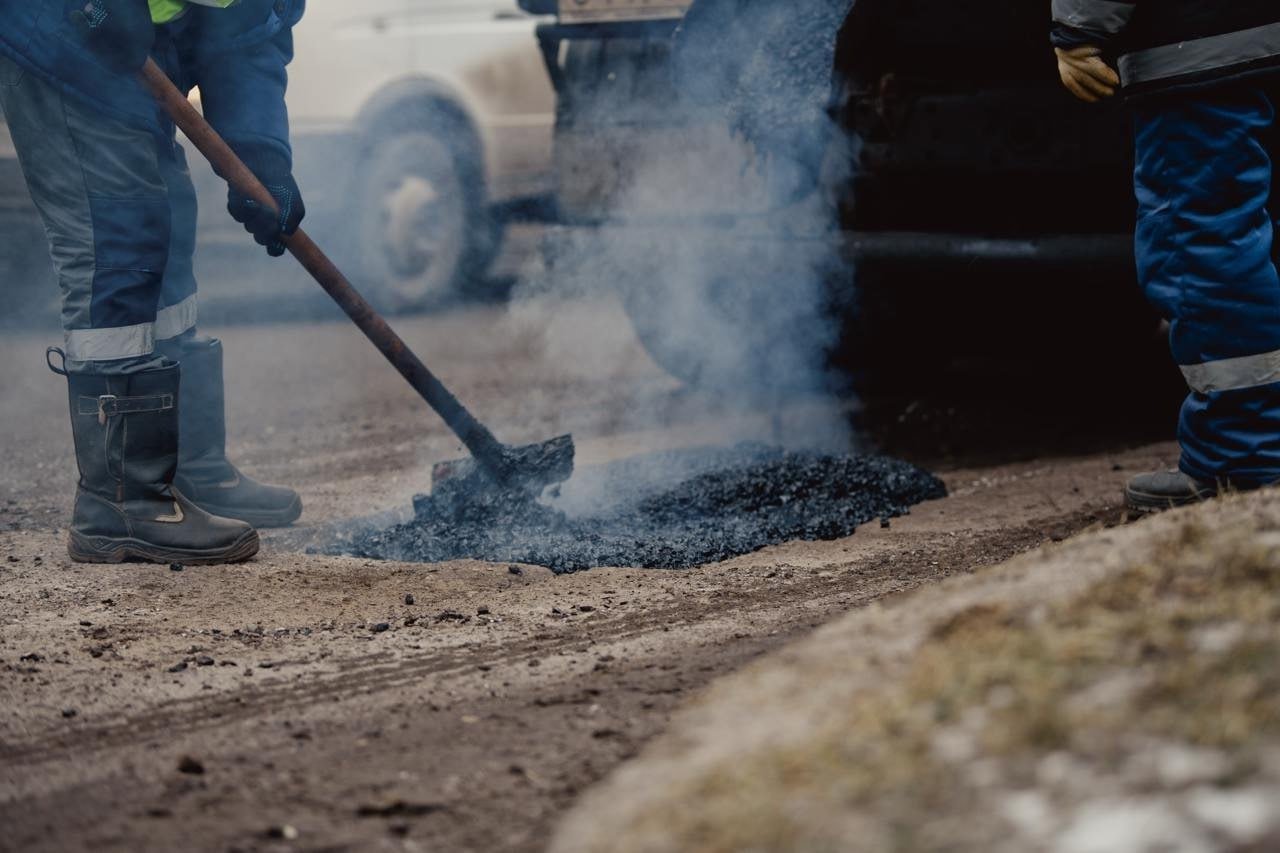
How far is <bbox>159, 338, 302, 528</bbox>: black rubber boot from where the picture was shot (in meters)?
3.63

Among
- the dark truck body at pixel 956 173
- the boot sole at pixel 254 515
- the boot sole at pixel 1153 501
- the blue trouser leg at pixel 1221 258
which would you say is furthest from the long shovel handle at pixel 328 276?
the blue trouser leg at pixel 1221 258

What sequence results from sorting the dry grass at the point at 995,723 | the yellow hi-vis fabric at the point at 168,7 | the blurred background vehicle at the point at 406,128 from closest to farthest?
1. the dry grass at the point at 995,723
2. the yellow hi-vis fabric at the point at 168,7
3. the blurred background vehicle at the point at 406,128

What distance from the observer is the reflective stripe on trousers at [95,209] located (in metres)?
3.01

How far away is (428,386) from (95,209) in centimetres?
96

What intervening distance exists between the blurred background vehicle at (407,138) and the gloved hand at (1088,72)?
4.00m

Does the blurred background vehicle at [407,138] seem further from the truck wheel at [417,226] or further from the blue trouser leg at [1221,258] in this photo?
the blue trouser leg at [1221,258]

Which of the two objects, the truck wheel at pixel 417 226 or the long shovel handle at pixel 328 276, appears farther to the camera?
the truck wheel at pixel 417 226

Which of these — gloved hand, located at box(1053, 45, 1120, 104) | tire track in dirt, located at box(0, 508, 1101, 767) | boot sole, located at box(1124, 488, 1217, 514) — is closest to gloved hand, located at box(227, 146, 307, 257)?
tire track in dirt, located at box(0, 508, 1101, 767)

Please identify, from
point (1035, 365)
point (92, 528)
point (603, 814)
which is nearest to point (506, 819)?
point (603, 814)

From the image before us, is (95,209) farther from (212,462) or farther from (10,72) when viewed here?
(212,462)

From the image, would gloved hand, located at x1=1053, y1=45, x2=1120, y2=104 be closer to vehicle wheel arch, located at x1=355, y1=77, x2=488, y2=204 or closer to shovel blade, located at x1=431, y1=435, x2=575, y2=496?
shovel blade, located at x1=431, y1=435, x2=575, y2=496

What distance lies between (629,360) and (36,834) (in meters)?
4.52

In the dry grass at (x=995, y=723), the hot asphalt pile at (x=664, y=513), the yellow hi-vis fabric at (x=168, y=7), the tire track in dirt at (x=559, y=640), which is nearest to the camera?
the dry grass at (x=995, y=723)

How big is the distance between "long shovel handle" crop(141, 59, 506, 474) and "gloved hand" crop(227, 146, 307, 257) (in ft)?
0.08
